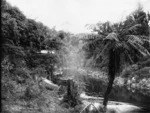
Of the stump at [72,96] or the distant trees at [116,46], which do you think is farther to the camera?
the stump at [72,96]

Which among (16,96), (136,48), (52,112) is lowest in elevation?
(52,112)

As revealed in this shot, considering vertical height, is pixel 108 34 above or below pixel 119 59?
above

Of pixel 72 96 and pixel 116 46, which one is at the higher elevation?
pixel 116 46

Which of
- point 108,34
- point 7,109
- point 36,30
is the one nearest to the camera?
point 7,109

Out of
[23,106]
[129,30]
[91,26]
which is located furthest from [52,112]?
[129,30]

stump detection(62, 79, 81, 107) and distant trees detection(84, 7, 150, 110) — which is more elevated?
distant trees detection(84, 7, 150, 110)

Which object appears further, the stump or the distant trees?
the stump

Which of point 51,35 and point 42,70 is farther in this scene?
point 51,35

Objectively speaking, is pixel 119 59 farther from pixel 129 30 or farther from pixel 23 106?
pixel 23 106

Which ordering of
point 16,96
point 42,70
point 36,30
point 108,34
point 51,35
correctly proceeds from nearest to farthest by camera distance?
1. point 16,96
2. point 108,34
3. point 42,70
4. point 36,30
5. point 51,35

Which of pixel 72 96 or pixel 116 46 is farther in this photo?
pixel 72 96

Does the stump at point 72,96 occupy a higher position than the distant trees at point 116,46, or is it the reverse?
the distant trees at point 116,46
